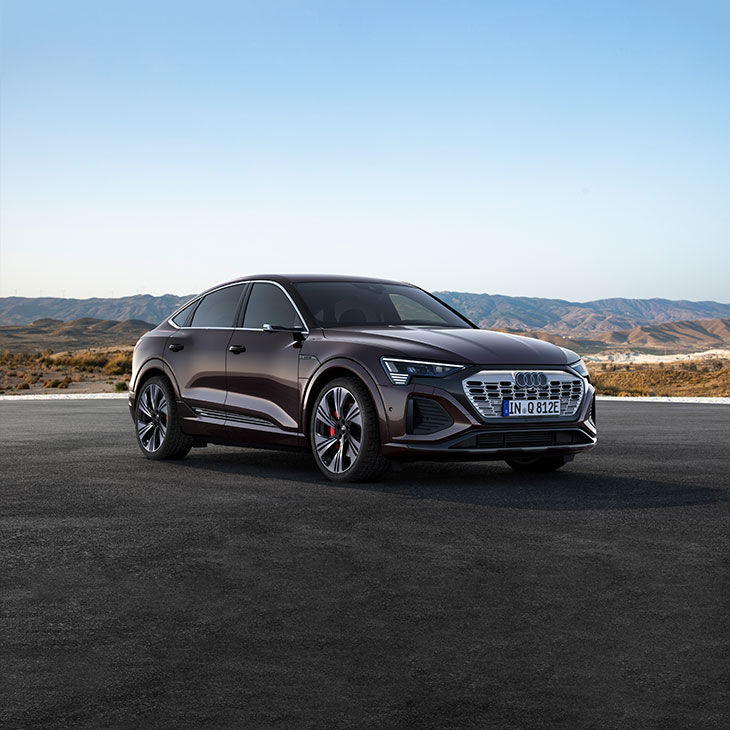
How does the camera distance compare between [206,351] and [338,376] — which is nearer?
[338,376]

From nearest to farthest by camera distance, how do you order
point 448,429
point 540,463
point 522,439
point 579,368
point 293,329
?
point 448,429, point 522,439, point 579,368, point 293,329, point 540,463

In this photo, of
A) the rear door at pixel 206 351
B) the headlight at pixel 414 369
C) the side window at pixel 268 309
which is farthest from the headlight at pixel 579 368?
the rear door at pixel 206 351

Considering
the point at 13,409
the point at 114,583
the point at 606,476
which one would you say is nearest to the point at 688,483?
the point at 606,476

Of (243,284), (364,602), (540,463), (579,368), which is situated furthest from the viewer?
(243,284)

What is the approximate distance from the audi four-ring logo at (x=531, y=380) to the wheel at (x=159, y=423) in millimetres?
3869

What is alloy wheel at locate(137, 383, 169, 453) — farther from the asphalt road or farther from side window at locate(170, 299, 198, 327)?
the asphalt road

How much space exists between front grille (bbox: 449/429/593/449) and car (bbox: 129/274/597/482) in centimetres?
1

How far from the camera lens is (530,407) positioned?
9.33 metres

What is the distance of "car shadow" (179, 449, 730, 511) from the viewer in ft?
27.7

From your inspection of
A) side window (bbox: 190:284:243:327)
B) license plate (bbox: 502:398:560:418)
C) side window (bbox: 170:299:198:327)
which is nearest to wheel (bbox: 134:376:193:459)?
side window (bbox: 170:299:198:327)

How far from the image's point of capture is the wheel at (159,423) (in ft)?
37.1

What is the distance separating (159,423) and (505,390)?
415cm

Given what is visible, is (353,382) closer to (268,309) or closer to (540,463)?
(268,309)

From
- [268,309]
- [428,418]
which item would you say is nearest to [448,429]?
[428,418]
